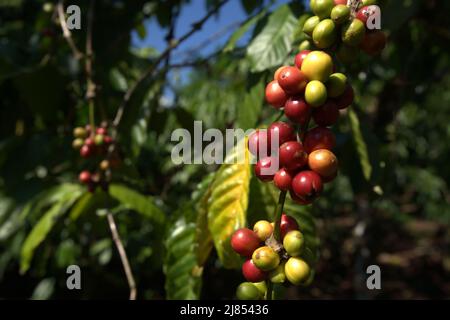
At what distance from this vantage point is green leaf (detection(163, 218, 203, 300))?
1213 mm

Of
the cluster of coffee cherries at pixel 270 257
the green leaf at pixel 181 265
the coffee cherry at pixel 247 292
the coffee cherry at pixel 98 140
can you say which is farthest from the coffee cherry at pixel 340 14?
the coffee cherry at pixel 98 140

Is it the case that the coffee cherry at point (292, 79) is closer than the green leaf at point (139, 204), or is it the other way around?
the coffee cherry at point (292, 79)

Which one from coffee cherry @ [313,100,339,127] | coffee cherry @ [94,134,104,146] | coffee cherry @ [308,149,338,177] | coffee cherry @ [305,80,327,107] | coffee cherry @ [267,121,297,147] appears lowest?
coffee cherry @ [308,149,338,177]

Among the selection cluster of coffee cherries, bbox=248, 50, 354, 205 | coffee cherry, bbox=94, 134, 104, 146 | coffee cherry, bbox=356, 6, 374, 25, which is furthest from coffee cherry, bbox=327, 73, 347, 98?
coffee cherry, bbox=94, 134, 104, 146

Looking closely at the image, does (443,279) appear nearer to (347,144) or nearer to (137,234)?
(137,234)

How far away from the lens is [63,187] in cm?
173

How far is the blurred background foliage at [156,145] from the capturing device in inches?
48.5

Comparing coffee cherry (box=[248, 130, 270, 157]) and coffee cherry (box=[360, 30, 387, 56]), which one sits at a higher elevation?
coffee cherry (box=[360, 30, 387, 56])

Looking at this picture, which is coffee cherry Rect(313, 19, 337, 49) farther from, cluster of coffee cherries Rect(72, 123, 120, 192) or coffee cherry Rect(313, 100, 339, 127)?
cluster of coffee cherries Rect(72, 123, 120, 192)

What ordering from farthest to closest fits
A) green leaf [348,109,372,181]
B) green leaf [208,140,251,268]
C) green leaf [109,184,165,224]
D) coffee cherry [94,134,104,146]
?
coffee cherry [94,134,104,146]
green leaf [109,184,165,224]
green leaf [348,109,372,181]
green leaf [208,140,251,268]

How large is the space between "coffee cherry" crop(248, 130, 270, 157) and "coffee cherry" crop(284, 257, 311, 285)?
168 mm

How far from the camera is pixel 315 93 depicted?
630 mm

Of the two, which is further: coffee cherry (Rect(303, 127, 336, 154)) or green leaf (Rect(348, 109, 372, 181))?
green leaf (Rect(348, 109, 372, 181))

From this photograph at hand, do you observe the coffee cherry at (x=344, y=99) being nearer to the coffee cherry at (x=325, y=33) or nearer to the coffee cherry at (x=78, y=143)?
the coffee cherry at (x=325, y=33)
